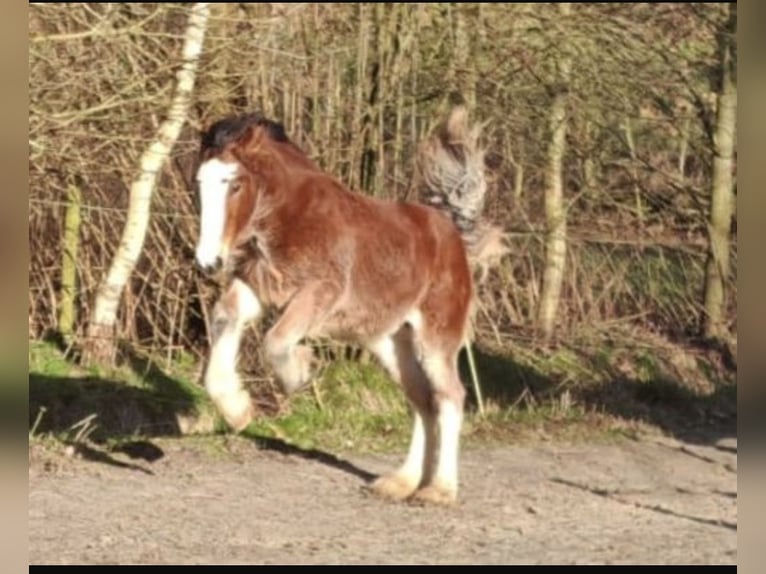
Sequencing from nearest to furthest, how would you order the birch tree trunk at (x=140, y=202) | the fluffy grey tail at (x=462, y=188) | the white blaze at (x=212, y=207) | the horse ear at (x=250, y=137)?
1. the white blaze at (x=212, y=207)
2. the horse ear at (x=250, y=137)
3. the fluffy grey tail at (x=462, y=188)
4. the birch tree trunk at (x=140, y=202)

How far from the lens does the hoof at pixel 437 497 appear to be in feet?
26.7

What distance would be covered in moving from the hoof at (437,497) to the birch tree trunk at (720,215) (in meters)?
5.77

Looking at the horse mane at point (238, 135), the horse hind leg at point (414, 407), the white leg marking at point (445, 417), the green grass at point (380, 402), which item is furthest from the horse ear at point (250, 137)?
the green grass at point (380, 402)

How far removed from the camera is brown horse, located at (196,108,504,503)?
7141 mm

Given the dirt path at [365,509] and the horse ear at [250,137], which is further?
the horse ear at [250,137]

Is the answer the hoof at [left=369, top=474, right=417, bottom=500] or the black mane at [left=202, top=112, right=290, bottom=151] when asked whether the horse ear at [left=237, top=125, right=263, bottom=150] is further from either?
the hoof at [left=369, top=474, right=417, bottom=500]

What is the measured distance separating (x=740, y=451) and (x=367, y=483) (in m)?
6.98

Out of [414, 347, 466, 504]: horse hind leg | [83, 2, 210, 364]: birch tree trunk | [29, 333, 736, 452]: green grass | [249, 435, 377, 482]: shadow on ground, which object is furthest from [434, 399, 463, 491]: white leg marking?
[83, 2, 210, 364]: birch tree trunk

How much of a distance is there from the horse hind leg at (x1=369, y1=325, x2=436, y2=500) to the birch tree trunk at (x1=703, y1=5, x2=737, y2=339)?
5.38 m

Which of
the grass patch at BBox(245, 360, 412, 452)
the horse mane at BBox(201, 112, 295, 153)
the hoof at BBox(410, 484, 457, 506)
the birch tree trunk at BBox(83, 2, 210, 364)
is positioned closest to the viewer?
the horse mane at BBox(201, 112, 295, 153)

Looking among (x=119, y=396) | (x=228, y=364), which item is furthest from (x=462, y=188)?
(x=119, y=396)

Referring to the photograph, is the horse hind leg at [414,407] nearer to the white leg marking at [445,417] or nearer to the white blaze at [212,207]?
the white leg marking at [445,417]

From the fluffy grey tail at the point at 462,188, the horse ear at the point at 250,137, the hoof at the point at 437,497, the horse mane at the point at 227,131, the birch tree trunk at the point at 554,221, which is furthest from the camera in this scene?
the birch tree trunk at the point at 554,221

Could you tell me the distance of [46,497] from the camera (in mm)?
8312
